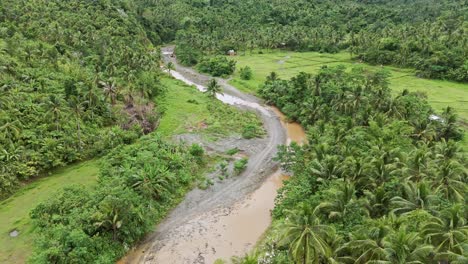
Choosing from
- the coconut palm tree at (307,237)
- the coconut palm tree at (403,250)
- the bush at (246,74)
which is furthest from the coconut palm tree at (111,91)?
the coconut palm tree at (403,250)

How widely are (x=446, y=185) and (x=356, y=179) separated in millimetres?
8477

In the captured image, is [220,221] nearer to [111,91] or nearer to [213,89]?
[111,91]

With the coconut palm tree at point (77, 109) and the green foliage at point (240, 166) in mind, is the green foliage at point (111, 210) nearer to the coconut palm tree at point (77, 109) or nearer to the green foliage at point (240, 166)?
the green foliage at point (240, 166)

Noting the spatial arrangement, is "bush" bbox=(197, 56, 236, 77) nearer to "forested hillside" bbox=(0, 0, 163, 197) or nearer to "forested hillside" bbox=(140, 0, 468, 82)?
"forested hillside" bbox=(140, 0, 468, 82)

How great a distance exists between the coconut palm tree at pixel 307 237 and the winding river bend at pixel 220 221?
11044 millimetres

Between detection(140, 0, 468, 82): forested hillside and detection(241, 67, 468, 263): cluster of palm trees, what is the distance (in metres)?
44.7

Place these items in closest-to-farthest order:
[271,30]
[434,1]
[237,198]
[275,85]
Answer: [237,198]
[275,85]
[271,30]
[434,1]

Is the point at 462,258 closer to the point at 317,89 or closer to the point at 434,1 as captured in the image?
the point at 317,89

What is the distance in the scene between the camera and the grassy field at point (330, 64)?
85.3 meters

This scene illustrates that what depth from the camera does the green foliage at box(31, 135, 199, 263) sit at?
122 ft

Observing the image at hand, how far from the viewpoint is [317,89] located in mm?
77000

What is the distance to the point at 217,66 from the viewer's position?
378 feet

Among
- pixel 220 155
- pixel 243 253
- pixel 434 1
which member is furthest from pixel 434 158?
pixel 434 1

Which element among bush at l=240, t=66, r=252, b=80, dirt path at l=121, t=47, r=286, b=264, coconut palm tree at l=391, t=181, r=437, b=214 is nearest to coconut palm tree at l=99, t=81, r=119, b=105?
dirt path at l=121, t=47, r=286, b=264
